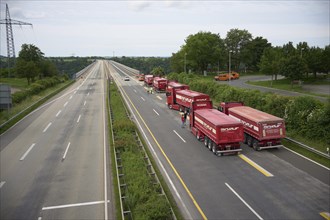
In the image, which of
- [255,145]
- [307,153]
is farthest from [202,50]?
[307,153]

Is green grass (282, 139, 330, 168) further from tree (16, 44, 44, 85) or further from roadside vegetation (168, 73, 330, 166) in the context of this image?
tree (16, 44, 44, 85)

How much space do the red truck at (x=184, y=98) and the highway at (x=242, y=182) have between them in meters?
9.85

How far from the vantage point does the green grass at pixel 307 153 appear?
2377 centimetres

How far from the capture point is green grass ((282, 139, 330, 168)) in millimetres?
23766

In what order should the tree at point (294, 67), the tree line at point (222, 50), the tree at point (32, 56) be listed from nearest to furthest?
the tree at point (294, 67) → the tree at point (32, 56) → the tree line at point (222, 50)

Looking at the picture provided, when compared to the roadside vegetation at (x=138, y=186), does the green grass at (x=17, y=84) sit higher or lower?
higher

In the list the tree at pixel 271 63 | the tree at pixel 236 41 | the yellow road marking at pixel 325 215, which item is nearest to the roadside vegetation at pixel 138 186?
the yellow road marking at pixel 325 215

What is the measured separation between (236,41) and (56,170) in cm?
9189

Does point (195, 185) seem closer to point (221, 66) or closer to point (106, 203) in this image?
point (106, 203)

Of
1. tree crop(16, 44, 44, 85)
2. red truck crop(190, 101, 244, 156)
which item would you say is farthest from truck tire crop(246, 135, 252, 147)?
tree crop(16, 44, 44, 85)

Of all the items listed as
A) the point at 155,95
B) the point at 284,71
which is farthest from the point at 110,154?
the point at 284,71

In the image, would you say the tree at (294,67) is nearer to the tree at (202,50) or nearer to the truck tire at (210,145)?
the tree at (202,50)

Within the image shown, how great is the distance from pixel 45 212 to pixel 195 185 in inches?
372

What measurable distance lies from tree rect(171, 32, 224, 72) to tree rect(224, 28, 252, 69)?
2928 mm
